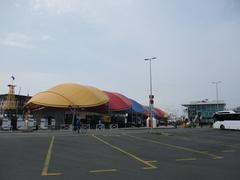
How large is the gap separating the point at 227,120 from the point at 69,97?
115 ft

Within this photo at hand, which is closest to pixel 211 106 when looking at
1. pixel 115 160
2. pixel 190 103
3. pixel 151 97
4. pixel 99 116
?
pixel 190 103

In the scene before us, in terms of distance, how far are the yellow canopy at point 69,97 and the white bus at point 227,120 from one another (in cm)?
2880

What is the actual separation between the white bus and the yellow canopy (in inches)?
1134

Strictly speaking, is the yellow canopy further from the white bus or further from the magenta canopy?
the white bus

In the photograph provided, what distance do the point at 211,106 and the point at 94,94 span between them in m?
60.9

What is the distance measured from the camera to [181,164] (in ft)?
36.8

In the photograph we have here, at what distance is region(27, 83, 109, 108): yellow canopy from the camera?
65312 mm

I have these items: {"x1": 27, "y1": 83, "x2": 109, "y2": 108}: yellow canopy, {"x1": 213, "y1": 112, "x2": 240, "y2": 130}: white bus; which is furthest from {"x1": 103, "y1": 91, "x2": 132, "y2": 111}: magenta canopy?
{"x1": 213, "y1": 112, "x2": 240, "y2": 130}: white bus

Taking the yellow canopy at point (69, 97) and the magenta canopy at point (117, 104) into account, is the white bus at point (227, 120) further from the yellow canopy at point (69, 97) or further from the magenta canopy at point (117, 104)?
the magenta canopy at point (117, 104)

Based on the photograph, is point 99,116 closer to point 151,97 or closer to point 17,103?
point 17,103

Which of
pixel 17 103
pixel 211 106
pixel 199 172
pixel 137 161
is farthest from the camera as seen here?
pixel 211 106

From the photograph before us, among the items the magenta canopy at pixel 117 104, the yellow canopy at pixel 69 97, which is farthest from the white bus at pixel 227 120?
the magenta canopy at pixel 117 104

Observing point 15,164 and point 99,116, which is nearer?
point 15,164

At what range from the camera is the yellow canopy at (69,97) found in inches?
2571
